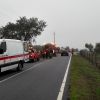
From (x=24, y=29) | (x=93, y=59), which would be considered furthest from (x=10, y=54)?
(x=24, y=29)

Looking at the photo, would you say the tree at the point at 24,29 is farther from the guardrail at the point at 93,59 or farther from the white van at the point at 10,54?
the white van at the point at 10,54

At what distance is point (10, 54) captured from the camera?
1437 centimetres

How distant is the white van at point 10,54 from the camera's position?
43.6 ft

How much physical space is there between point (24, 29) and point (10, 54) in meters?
39.1

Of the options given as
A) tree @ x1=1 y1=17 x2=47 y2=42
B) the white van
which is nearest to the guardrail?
the white van

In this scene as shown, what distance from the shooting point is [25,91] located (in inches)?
335

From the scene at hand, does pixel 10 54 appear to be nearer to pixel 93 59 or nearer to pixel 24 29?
pixel 93 59

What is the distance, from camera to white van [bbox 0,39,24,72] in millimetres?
13298

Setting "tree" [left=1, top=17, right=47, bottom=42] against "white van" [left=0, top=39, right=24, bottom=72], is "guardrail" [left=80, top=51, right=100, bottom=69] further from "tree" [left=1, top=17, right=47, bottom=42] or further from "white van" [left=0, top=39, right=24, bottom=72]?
"tree" [left=1, top=17, right=47, bottom=42]

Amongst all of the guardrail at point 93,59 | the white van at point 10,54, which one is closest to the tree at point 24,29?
the guardrail at point 93,59

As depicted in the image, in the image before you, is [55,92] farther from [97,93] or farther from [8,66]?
[8,66]

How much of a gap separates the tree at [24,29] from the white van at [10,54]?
36.1 metres

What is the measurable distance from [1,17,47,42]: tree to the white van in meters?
36.1

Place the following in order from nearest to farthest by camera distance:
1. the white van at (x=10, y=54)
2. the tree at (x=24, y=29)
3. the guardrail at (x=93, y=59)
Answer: the white van at (x=10, y=54), the guardrail at (x=93, y=59), the tree at (x=24, y=29)
